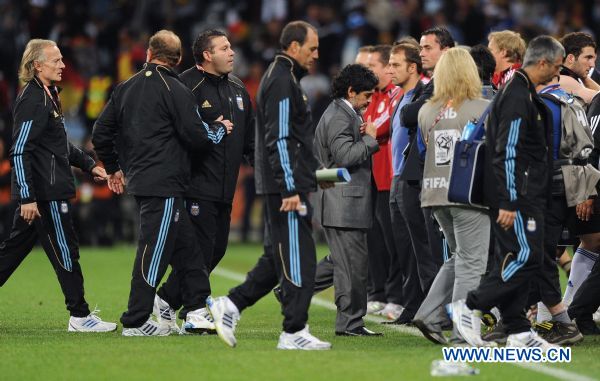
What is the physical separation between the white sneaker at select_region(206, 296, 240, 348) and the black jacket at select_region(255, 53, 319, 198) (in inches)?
34.3

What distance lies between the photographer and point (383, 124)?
11.1 m

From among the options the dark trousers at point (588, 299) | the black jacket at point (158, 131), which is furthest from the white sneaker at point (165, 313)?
the dark trousers at point (588, 299)

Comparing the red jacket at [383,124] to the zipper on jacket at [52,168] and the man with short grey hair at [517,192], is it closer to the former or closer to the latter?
the man with short grey hair at [517,192]

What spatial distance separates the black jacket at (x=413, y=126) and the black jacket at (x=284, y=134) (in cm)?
166

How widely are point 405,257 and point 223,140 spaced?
2.32m

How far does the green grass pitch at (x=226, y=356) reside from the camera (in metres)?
7.46

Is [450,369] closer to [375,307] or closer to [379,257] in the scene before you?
[375,307]

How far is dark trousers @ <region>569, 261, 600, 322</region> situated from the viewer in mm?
9812

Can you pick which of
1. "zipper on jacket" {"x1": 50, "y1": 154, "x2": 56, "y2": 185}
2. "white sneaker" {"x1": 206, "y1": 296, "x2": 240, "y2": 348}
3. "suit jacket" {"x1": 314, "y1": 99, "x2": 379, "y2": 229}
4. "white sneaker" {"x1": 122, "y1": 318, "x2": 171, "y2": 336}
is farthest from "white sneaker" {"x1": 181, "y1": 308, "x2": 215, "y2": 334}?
"zipper on jacket" {"x1": 50, "y1": 154, "x2": 56, "y2": 185}

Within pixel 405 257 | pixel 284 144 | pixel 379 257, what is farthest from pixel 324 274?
pixel 284 144

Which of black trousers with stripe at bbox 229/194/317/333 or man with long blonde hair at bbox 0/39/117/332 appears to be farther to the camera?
man with long blonde hair at bbox 0/39/117/332

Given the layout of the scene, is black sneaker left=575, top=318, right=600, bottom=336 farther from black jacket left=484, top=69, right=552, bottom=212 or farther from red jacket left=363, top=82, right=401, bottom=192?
red jacket left=363, top=82, right=401, bottom=192

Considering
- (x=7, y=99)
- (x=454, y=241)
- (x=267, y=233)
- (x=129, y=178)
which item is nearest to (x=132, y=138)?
(x=129, y=178)

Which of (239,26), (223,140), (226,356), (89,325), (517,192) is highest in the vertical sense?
(239,26)
